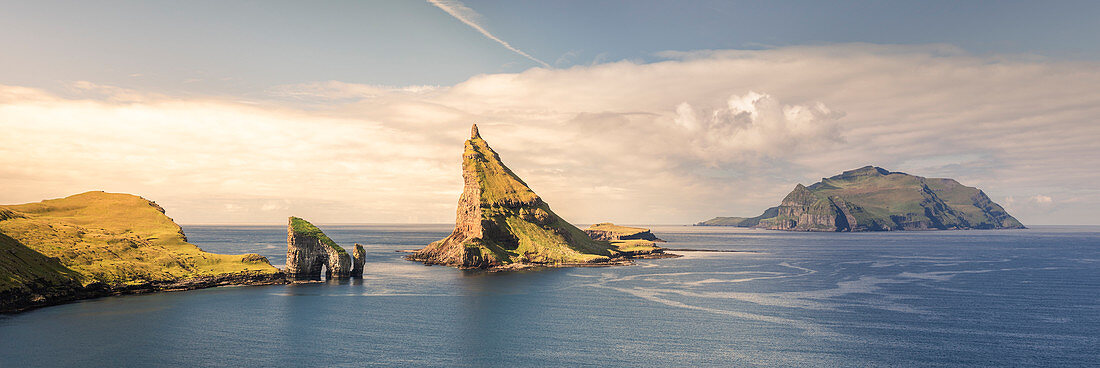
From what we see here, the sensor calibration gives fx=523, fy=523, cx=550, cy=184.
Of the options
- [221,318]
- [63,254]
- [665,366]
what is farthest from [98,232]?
[665,366]

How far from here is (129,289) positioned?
115562 mm

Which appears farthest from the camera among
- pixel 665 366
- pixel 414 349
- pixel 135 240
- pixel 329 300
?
pixel 135 240

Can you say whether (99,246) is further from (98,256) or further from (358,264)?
(358,264)

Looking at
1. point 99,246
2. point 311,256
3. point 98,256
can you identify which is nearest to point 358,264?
point 311,256

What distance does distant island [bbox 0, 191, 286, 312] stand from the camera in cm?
10100

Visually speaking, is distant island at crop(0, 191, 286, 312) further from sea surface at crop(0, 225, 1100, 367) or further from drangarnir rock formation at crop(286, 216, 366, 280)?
drangarnir rock formation at crop(286, 216, 366, 280)

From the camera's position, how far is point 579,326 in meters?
88.2

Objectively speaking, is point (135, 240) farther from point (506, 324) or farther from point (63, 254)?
point (506, 324)

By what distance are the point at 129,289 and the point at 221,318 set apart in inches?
1718

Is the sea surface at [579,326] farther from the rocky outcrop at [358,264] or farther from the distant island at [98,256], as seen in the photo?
the rocky outcrop at [358,264]

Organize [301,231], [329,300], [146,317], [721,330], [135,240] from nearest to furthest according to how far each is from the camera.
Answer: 1. [721,330]
2. [146,317]
3. [329,300]
4. [135,240]
5. [301,231]

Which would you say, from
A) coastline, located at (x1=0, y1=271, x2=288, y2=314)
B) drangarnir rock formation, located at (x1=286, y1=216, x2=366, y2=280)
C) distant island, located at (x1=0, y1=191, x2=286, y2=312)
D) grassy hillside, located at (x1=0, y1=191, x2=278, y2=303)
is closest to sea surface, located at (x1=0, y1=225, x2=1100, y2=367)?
coastline, located at (x1=0, y1=271, x2=288, y2=314)

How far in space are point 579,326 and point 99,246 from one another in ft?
385

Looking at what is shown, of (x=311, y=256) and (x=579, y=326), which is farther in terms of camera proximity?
(x=311, y=256)
